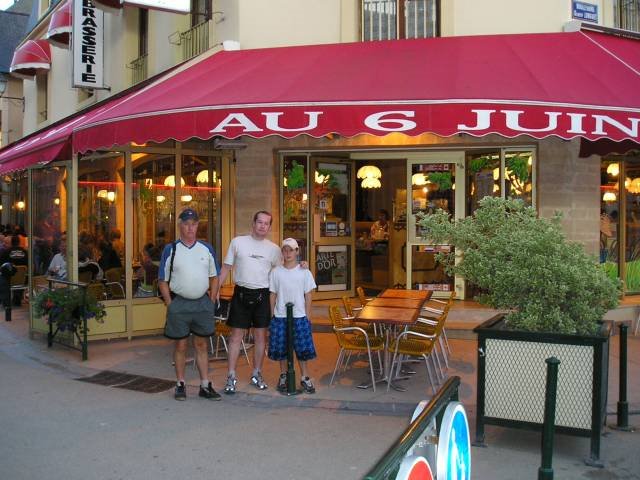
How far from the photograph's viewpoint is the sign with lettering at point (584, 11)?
925cm

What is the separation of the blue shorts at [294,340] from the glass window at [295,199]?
382 centimetres

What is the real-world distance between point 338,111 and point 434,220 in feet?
6.89

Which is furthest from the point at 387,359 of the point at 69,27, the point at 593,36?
the point at 69,27

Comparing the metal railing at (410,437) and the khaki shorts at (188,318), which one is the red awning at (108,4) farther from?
the metal railing at (410,437)

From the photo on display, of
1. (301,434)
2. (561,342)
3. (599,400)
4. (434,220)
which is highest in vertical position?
(434,220)

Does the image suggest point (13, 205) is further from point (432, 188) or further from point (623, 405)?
point (623, 405)

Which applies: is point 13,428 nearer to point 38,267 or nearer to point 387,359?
point 387,359

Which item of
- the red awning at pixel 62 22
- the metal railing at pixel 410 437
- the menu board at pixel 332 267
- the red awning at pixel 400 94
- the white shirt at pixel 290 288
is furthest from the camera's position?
the red awning at pixel 62 22

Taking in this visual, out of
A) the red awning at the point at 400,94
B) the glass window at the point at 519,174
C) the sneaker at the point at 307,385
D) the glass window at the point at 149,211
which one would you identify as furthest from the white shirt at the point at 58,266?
the glass window at the point at 519,174

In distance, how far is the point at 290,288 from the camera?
6.73 m

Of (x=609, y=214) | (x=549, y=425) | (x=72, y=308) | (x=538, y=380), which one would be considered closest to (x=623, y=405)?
(x=538, y=380)

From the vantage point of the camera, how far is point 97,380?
7.56 metres

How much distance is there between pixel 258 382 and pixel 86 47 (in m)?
8.73

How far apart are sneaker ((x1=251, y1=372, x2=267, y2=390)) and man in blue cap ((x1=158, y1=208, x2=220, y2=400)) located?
1.51 ft
